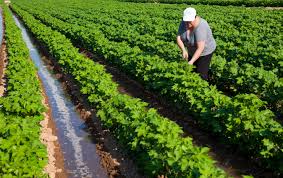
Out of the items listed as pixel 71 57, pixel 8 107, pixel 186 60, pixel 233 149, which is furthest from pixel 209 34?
pixel 71 57

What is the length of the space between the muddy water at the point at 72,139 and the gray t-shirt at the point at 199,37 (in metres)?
2.83

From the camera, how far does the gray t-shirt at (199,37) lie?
7.98 metres

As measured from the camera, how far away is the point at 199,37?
7973 mm

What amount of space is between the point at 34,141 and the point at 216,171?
279 cm

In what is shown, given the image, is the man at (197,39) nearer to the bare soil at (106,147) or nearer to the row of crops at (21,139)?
the bare soil at (106,147)

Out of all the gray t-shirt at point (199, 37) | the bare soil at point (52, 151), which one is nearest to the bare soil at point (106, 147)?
the bare soil at point (52, 151)

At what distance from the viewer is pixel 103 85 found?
9.15 metres

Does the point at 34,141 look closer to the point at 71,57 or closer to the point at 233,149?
the point at 233,149

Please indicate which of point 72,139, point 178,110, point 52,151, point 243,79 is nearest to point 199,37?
point 178,110

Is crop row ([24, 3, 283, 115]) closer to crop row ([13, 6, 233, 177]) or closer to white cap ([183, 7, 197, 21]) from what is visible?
white cap ([183, 7, 197, 21])

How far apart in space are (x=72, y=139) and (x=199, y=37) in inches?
130

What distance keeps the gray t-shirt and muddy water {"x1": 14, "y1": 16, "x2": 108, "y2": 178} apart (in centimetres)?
283

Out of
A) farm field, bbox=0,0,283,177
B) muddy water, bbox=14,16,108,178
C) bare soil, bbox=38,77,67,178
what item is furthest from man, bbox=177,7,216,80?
bare soil, bbox=38,77,67,178

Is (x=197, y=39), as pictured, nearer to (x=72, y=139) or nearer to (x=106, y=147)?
(x=106, y=147)
